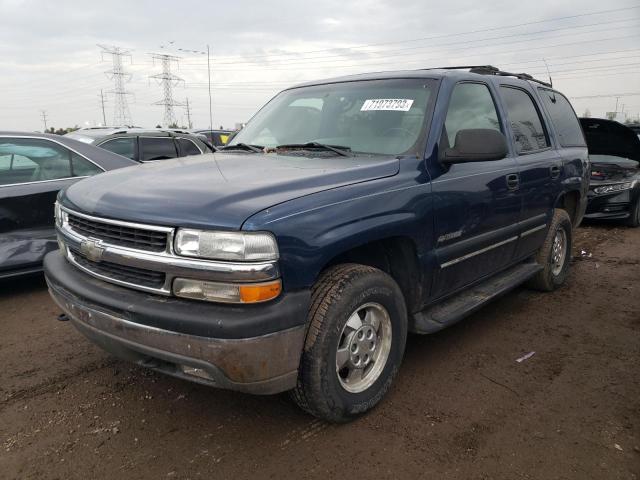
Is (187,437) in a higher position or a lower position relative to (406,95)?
lower

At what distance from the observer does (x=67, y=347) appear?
372cm

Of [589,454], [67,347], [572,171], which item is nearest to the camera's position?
[589,454]

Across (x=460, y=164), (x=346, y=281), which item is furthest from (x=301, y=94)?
(x=346, y=281)

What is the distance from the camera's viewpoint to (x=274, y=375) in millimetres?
2289

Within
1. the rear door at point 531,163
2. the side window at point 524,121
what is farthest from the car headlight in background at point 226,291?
the side window at point 524,121

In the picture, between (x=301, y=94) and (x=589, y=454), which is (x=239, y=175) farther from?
(x=589, y=454)

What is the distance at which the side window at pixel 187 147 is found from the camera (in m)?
9.22

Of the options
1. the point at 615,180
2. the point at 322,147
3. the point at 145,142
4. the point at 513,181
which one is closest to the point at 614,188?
the point at 615,180

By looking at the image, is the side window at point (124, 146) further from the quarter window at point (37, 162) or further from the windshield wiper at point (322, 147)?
the windshield wiper at point (322, 147)

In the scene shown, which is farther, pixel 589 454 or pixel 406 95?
pixel 406 95

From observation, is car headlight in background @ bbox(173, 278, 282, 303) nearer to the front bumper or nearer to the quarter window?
the front bumper

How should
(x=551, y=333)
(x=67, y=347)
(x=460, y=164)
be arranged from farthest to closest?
(x=551, y=333), (x=67, y=347), (x=460, y=164)

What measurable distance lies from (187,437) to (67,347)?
1.59 meters

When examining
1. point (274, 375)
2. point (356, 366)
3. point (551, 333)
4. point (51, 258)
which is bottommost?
point (551, 333)
